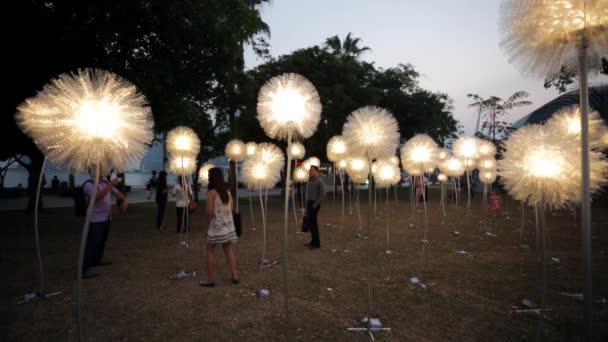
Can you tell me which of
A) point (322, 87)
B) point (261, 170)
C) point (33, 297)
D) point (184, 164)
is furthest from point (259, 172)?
point (322, 87)

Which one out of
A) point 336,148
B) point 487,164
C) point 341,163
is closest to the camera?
point 336,148

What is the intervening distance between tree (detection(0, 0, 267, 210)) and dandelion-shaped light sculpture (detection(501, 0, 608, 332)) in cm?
915

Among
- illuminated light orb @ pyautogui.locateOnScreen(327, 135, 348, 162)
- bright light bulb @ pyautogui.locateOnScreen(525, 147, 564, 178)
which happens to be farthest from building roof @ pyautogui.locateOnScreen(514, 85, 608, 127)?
bright light bulb @ pyautogui.locateOnScreen(525, 147, 564, 178)

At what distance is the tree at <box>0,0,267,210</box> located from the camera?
29.4ft

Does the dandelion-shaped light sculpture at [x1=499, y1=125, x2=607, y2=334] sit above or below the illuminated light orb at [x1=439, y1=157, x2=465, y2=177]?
below

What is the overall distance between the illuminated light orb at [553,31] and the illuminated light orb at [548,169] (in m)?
A: 0.77

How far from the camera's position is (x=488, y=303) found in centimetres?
513

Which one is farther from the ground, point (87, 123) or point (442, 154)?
point (442, 154)

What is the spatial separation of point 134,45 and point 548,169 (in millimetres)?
10830

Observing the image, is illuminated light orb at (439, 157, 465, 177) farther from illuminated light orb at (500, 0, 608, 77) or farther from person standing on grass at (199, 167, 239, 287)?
illuminated light orb at (500, 0, 608, 77)

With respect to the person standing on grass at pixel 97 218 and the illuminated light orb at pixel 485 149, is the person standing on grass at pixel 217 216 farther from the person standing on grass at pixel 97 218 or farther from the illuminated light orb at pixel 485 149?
the illuminated light orb at pixel 485 149

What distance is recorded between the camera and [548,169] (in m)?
3.27

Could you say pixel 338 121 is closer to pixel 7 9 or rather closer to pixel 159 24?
pixel 159 24

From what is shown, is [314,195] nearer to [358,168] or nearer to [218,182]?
[218,182]
